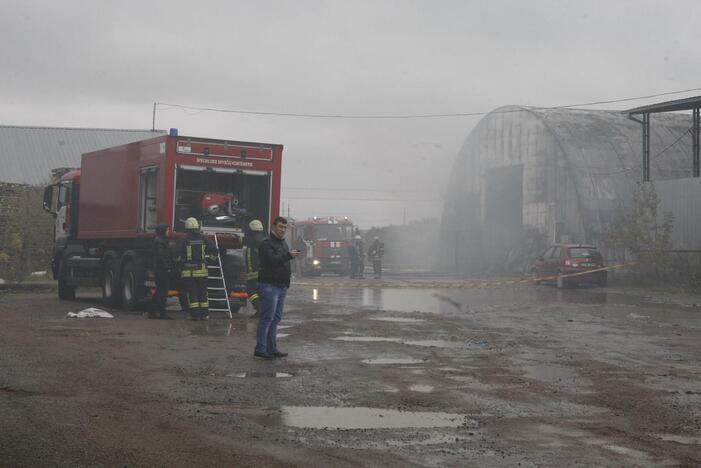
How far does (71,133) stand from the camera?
2170 inches

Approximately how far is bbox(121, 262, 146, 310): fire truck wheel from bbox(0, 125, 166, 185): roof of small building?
3410 cm

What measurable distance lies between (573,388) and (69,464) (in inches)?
210

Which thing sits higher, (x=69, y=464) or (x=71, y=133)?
(x=71, y=133)

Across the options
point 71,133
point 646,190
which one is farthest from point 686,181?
point 71,133

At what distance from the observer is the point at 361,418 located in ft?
23.1

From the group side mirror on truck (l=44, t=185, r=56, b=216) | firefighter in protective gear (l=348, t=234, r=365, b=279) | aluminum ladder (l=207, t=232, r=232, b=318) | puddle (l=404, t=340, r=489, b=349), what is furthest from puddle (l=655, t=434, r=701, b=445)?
firefighter in protective gear (l=348, t=234, r=365, b=279)

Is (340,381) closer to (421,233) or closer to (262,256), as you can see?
(262,256)

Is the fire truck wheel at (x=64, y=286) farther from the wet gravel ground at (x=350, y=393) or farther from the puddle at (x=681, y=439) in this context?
the puddle at (x=681, y=439)

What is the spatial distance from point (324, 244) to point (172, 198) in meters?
22.7

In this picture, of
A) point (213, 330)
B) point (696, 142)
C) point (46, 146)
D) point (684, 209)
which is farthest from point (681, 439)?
point (46, 146)

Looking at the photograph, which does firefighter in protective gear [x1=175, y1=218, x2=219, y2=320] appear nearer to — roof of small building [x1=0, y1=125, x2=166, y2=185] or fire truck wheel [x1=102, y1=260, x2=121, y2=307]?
fire truck wheel [x1=102, y1=260, x2=121, y2=307]

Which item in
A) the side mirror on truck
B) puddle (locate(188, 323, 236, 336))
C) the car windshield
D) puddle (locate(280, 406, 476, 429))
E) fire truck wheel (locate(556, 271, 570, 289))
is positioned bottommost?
puddle (locate(280, 406, 476, 429))

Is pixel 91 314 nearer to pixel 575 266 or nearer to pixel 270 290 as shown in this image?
pixel 270 290

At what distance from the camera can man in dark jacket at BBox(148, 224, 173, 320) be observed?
15.8m
